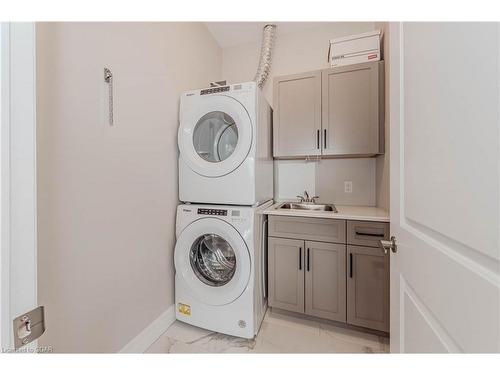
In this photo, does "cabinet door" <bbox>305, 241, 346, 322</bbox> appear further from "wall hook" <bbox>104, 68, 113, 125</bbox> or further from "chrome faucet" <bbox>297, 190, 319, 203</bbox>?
"wall hook" <bbox>104, 68, 113, 125</bbox>

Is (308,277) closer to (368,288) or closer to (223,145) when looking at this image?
(368,288)

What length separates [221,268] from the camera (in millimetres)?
1688

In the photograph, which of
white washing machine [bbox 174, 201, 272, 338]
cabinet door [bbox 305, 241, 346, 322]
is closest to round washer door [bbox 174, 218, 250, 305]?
white washing machine [bbox 174, 201, 272, 338]

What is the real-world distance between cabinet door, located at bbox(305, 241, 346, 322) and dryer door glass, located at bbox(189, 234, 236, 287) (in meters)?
0.60

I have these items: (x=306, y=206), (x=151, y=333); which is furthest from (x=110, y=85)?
(x=306, y=206)

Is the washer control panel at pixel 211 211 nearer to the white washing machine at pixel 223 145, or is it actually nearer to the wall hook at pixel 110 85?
the white washing machine at pixel 223 145

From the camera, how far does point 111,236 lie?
117 centimetres

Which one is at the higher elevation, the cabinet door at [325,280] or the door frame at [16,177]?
the door frame at [16,177]

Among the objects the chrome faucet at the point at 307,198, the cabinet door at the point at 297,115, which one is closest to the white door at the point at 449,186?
the cabinet door at the point at 297,115

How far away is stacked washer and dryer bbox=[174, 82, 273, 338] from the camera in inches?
57.1

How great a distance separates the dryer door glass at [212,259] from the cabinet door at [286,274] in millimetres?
336

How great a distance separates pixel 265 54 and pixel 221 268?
7.07 feet

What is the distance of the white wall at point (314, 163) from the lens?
2045 mm
